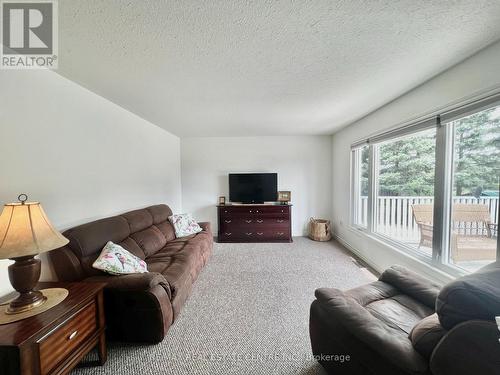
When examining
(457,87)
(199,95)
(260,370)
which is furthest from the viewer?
(199,95)

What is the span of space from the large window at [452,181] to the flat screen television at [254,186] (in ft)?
7.10

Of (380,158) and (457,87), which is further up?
(457,87)

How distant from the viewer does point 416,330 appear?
999mm

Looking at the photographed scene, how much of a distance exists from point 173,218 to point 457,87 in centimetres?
375

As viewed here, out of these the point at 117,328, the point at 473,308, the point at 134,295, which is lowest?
the point at 117,328

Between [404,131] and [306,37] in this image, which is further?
[404,131]

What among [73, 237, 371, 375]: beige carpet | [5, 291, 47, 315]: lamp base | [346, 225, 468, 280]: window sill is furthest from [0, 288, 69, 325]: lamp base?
[346, 225, 468, 280]: window sill

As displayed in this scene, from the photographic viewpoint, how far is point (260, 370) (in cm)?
144

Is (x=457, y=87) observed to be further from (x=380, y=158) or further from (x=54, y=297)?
(x=54, y=297)

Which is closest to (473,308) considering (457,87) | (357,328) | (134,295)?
(357,328)

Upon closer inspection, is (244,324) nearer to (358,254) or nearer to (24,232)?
(24,232)

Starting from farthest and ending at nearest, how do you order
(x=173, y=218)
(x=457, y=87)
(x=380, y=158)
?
A: (x=173, y=218) → (x=380, y=158) → (x=457, y=87)

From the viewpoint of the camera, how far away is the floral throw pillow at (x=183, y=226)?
3277 millimetres

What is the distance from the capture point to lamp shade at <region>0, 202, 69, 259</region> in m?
1.10
